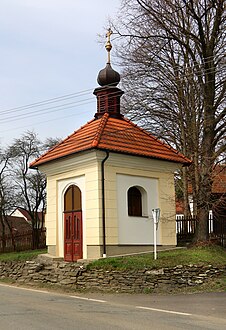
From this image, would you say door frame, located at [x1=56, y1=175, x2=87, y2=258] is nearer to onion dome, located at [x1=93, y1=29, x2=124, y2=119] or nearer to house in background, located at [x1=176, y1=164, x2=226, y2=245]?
onion dome, located at [x1=93, y1=29, x2=124, y2=119]

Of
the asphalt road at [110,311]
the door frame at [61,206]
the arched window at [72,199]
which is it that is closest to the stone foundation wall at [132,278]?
the asphalt road at [110,311]

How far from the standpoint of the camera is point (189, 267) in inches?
615

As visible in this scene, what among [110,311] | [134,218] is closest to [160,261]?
[134,218]

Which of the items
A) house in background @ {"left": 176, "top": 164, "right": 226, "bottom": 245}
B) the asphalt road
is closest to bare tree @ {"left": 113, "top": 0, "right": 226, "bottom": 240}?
house in background @ {"left": 176, "top": 164, "right": 226, "bottom": 245}

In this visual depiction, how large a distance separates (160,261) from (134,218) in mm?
3097

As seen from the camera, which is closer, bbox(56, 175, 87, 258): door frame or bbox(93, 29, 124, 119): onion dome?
bbox(56, 175, 87, 258): door frame

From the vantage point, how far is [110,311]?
11648 mm

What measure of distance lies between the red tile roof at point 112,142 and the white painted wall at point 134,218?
106 centimetres

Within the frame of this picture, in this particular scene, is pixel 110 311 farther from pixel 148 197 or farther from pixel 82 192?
pixel 148 197

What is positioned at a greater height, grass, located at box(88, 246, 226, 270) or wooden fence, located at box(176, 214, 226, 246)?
wooden fence, located at box(176, 214, 226, 246)

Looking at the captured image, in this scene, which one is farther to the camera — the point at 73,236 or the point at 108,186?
the point at 73,236

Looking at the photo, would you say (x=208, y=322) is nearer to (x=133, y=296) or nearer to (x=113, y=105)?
(x=133, y=296)

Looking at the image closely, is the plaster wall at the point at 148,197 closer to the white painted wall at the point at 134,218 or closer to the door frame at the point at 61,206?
the white painted wall at the point at 134,218

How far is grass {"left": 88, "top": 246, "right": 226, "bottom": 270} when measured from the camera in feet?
51.0
